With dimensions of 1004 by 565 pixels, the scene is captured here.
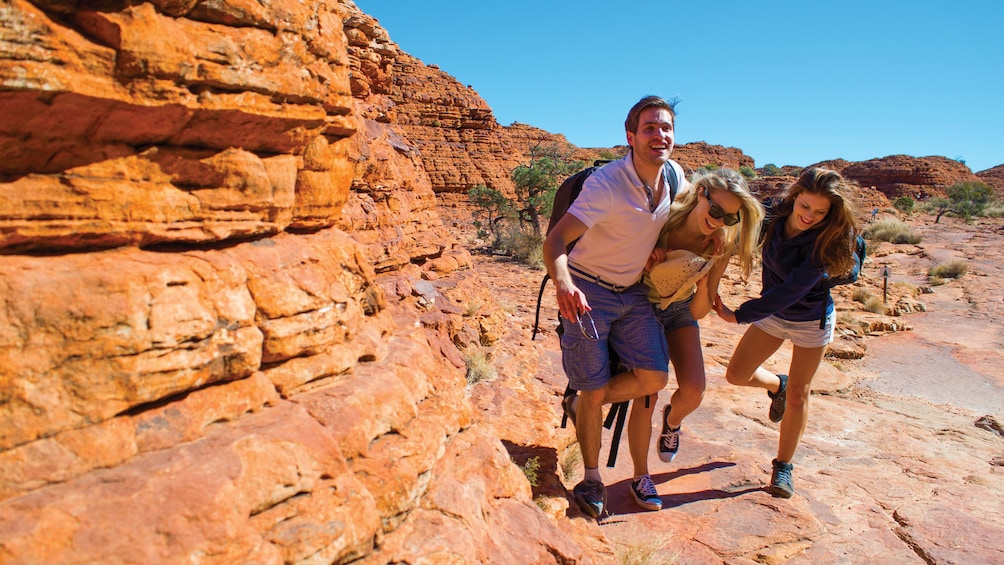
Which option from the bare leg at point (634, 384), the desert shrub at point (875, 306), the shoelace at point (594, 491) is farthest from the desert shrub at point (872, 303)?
the shoelace at point (594, 491)

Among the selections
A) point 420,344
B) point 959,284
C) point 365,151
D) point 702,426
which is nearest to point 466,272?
point 365,151

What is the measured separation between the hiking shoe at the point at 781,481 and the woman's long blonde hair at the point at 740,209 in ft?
4.33

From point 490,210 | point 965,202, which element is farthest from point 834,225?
point 965,202

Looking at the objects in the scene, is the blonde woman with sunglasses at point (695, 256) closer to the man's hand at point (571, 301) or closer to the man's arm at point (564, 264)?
the man's arm at point (564, 264)

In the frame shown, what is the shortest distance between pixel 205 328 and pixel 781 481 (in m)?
3.38

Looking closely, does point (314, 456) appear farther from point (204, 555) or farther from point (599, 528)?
point (599, 528)

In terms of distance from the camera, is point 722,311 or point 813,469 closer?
point 722,311

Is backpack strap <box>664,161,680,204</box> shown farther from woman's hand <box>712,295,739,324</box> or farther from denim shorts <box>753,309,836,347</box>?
denim shorts <box>753,309,836,347</box>

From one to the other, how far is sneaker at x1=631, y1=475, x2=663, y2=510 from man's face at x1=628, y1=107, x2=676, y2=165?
183cm

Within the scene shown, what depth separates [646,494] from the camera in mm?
3426

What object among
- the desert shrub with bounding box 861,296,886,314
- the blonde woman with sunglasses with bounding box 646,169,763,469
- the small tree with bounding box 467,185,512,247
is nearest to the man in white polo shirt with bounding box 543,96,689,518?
the blonde woman with sunglasses with bounding box 646,169,763,469

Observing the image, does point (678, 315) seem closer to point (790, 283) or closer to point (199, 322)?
point (790, 283)

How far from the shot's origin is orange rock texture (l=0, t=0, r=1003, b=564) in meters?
1.48

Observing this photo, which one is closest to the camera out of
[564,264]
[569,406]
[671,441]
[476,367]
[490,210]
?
[564,264]
